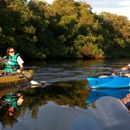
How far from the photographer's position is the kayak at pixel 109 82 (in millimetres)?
11023

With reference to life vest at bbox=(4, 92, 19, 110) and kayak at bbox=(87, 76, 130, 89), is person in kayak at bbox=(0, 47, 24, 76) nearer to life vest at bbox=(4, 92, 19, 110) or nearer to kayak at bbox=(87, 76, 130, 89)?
life vest at bbox=(4, 92, 19, 110)

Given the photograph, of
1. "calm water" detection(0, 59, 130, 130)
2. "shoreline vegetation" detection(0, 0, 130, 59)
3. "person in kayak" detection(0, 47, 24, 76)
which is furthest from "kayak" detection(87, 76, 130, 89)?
"shoreline vegetation" detection(0, 0, 130, 59)

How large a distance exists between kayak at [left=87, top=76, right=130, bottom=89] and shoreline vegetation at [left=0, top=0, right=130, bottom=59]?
55.8ft

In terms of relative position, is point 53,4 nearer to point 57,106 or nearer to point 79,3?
point 79,3

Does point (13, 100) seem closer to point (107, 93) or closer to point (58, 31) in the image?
point (107, 93)

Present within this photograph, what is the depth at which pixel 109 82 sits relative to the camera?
11.2 meters

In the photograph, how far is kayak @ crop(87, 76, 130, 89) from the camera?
11023 millimetres

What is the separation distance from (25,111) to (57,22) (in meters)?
34.0

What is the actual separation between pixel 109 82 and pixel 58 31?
29206 mm

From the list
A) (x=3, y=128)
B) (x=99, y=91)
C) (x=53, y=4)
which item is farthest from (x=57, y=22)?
(x=3, y=128)

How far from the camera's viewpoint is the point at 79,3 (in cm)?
5519

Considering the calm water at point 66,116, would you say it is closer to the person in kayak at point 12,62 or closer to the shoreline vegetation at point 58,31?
the person in kayak at point 12,62

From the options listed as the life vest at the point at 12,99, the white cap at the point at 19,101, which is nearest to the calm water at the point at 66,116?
the white cap at the point at 19,101

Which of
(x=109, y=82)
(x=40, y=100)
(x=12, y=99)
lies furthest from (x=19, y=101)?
(x=109, y=82)
